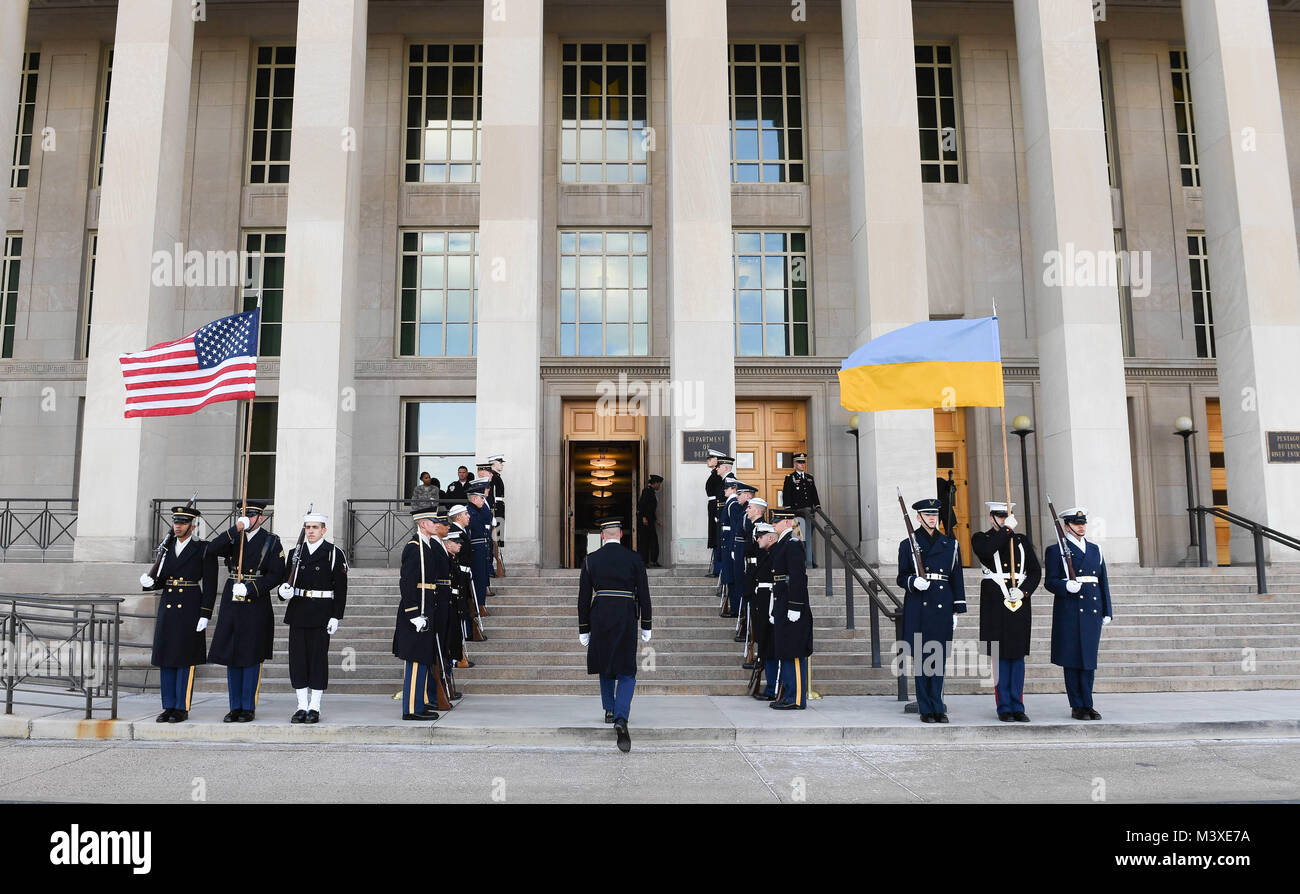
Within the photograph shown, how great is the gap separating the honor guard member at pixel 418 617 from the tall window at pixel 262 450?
40.1 ft

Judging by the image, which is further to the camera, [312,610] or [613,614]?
[312,610]

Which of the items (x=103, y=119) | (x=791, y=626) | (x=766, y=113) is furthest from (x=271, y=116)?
(x=791, y=626)

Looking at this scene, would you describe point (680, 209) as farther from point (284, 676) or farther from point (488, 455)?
point (284, 676)

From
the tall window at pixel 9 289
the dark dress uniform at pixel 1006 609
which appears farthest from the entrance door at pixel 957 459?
the tall window at pixel 9 289

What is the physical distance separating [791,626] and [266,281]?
54.9 feet

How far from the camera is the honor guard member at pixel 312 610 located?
1015 centimetres

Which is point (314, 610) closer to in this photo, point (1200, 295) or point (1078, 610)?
point (1078, 610)

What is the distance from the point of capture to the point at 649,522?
65.4 ft

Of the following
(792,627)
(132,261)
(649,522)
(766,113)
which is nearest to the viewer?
(792,627)

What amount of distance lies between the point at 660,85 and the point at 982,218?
831 cm

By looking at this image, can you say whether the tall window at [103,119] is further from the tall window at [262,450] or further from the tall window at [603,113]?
the tall window at [603,113]

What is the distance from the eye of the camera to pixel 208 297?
2216cm

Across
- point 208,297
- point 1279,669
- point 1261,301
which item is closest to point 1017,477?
point 1261,301

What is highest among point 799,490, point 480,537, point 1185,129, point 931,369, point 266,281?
point 1185,129
